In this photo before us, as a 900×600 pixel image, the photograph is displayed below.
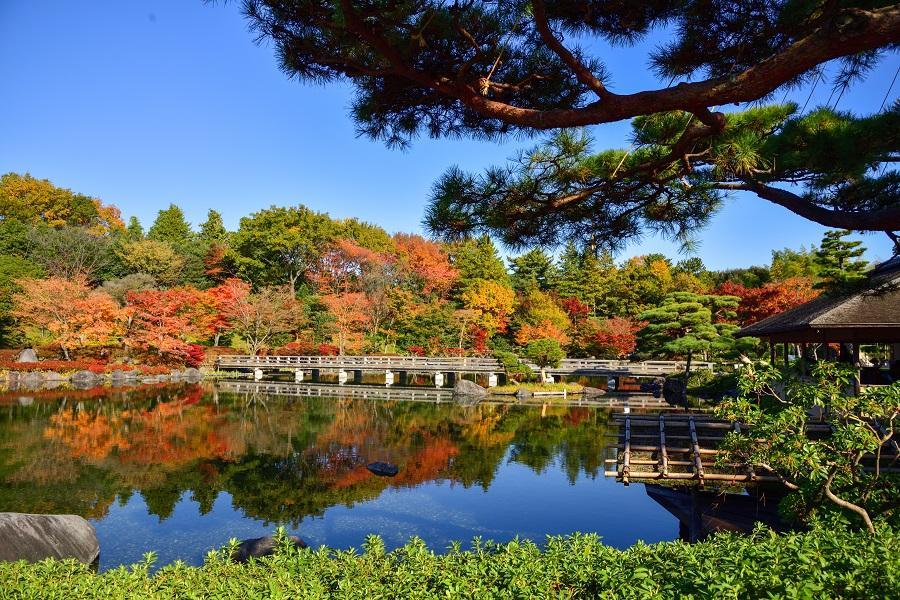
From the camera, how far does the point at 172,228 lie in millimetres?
35406

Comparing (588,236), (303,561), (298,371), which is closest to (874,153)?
(588,236)

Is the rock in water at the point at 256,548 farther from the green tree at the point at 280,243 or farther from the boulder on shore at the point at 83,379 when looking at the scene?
the green tree at the point at 280,243

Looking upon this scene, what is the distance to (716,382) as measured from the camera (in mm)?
15758

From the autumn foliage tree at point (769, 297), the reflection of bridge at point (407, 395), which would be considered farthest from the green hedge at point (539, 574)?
the autumn foliage tree at point (769, 297)

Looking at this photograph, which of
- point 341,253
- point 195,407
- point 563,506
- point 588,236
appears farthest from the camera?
point 341,253

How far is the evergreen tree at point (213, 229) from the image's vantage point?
36188 mm

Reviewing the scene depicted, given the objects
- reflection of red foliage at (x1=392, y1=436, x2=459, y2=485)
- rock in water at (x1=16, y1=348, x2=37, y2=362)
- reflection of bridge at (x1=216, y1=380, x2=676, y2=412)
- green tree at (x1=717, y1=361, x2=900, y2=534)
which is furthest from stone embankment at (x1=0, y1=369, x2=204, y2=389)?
green tree at (x1=717, y1=361, x2=900, y2=534)

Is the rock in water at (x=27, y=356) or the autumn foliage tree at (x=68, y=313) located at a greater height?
A: the autumn foliage tree at (x=68, y=313)

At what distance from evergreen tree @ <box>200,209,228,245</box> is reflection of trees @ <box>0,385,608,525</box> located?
19657 millimetres

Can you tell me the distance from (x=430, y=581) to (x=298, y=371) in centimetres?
2468

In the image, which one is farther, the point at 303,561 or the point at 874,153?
the point at 874,153

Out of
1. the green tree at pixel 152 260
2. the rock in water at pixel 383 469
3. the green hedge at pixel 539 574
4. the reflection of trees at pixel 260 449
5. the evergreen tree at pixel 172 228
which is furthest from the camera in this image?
the evergreen tree at pixel 172 228

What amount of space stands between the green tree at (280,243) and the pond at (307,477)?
1419 cm

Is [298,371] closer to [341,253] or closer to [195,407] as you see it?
[341,253]
